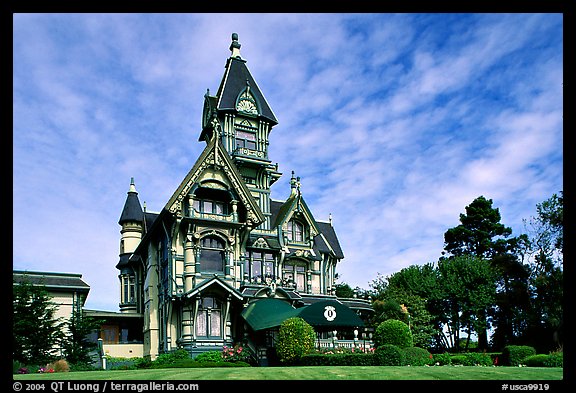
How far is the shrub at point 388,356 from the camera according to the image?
2280 cm

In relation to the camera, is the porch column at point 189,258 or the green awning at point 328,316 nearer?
the green awning at point 328,316

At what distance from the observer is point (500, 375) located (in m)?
14.4

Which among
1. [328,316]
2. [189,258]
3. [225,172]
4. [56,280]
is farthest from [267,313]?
[56,280]

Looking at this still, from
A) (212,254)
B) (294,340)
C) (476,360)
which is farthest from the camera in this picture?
(212,254)

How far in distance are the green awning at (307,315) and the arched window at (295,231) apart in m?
7.53

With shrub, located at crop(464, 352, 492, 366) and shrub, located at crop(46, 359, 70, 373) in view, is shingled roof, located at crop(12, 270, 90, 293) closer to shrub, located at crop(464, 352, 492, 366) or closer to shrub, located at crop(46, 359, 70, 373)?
shrub, located at crop(46, 359, 70, 373)

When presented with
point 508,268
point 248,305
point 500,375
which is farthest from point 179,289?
point 508,268

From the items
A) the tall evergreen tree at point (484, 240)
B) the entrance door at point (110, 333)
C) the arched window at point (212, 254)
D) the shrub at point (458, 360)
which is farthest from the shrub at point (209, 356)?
the tall evergreen tree at point (484, 240)

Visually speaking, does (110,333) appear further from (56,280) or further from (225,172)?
(225,172)

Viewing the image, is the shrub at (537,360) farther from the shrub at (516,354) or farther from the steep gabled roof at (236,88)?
the steep gabled roof at (236,88)

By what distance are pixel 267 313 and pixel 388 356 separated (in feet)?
33.5

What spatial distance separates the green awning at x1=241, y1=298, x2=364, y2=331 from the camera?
2948 cm

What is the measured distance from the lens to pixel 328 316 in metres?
30.0
